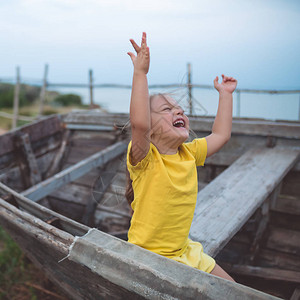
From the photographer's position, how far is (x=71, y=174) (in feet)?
8.98

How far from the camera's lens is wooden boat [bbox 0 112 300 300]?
996 mm

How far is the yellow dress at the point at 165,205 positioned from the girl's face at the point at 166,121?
0.06 meters

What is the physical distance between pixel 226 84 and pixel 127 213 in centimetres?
175

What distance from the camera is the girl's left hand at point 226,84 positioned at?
1505 mm

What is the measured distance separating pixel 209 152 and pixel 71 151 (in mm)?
2569

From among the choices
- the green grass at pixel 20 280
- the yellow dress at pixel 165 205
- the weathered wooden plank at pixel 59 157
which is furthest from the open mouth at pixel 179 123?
the weathered wooden plank at pixel 59 157

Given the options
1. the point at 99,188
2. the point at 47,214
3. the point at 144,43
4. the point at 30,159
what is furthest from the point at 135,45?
the point at 30,159

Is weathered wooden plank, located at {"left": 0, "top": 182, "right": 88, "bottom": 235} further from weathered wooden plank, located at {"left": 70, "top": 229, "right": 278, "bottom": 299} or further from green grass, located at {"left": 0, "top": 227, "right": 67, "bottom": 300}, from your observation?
Answer: green grass, located at {"left": 0, "top": 227, "right": 67, "bottom": 300}

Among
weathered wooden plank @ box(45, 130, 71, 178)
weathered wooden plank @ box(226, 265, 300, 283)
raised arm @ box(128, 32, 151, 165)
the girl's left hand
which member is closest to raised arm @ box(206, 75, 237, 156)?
the girl's left hand

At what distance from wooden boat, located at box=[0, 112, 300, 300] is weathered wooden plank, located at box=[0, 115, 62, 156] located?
0.01 metres

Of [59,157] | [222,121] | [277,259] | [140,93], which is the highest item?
[140,93]

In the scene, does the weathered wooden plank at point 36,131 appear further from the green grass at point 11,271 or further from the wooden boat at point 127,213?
the green grass at point 11,271

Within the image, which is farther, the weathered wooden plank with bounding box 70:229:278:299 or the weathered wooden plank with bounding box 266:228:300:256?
the weathered wooden plank with bounding box 266:228:300:256

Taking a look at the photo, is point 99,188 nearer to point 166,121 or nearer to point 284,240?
point 284,240
